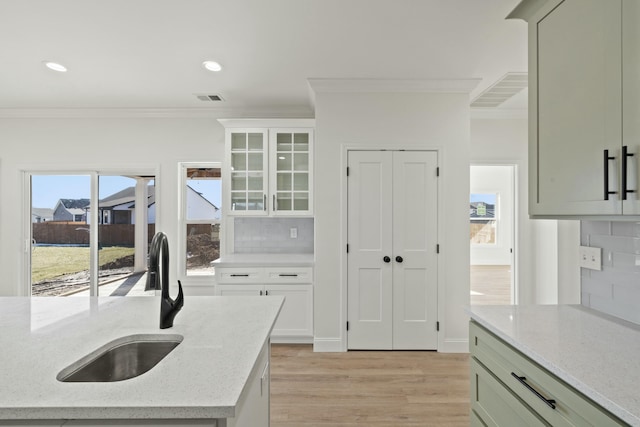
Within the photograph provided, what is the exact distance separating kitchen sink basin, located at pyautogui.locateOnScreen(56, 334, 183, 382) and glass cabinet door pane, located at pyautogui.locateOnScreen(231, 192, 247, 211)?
248 cm

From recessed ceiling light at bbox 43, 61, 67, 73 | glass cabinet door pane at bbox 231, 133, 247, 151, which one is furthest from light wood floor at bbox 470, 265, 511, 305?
recessed ceiling light at bbox 43, 61, 67, 73

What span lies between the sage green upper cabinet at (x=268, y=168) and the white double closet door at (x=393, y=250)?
0.65 meters

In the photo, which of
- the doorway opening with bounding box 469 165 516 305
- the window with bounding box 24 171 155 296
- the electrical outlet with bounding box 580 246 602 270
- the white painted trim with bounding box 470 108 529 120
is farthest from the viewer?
the doorway opening with bounding box 469 165 516 305

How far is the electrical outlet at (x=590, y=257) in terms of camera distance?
1.64m

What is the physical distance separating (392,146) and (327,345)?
2.06 m

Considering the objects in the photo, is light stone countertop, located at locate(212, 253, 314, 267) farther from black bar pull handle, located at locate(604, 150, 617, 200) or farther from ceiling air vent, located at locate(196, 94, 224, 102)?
black bar pull handle, located at locate(604, 150, 617, 200)

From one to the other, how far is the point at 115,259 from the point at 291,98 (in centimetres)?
297

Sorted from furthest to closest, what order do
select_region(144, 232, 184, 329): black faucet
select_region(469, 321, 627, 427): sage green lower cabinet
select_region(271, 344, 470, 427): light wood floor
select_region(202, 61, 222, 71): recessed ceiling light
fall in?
select_region(202, 61, 222, 71): recessed ceiling light
select_region(271, 344, 470, 427): light wood floor
select_region(144, 232, 184, 329): black faucet
select_region(469, 321, 627, 427): sage green lower cabinet

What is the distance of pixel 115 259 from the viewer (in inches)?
167

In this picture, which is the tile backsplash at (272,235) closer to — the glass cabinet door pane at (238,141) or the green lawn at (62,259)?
the glass cabinet door pane at (238,141)

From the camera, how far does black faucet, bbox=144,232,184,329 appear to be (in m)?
1.34

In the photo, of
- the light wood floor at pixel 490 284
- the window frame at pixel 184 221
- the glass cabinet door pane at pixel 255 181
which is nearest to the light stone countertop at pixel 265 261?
the window frame at pixel 184 221

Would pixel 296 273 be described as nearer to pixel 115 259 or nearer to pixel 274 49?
pixel 274 49

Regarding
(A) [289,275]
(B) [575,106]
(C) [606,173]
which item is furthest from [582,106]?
(A) [289,275]
